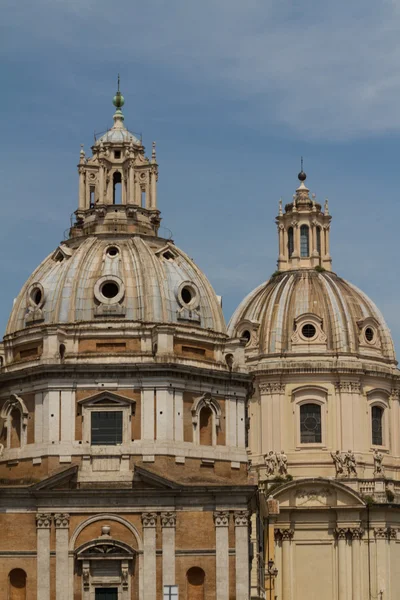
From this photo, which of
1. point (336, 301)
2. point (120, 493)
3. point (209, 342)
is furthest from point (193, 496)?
point (336, 301)

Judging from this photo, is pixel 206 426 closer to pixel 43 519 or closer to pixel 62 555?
pixel 43 519

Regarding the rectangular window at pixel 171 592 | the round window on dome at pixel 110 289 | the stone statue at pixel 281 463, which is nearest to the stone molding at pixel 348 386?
the stone statue at pixel 281 463

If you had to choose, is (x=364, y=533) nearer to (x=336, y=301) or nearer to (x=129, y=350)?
(x=336, y=301)

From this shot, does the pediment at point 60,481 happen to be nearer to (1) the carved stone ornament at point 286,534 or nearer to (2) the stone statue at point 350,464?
(1) the carved stone ornament at point 286,534

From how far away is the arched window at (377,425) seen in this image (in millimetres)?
111688

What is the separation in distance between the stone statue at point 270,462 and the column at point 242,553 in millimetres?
27719

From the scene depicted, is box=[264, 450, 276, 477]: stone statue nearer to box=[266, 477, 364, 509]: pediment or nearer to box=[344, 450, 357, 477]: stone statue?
→ box=[266, 477, 364, 509]: pediment

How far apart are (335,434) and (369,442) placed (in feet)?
8.18

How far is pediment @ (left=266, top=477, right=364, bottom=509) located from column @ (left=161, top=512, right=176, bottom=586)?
26354 millimetres

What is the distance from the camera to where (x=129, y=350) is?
84.4 meters

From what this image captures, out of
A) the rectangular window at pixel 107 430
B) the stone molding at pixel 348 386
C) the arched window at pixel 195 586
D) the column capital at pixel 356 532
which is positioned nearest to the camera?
the arched window at pixel 195 586

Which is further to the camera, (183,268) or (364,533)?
(364,533)

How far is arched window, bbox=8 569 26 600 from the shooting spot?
80250 mm

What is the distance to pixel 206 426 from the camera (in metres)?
84.8
